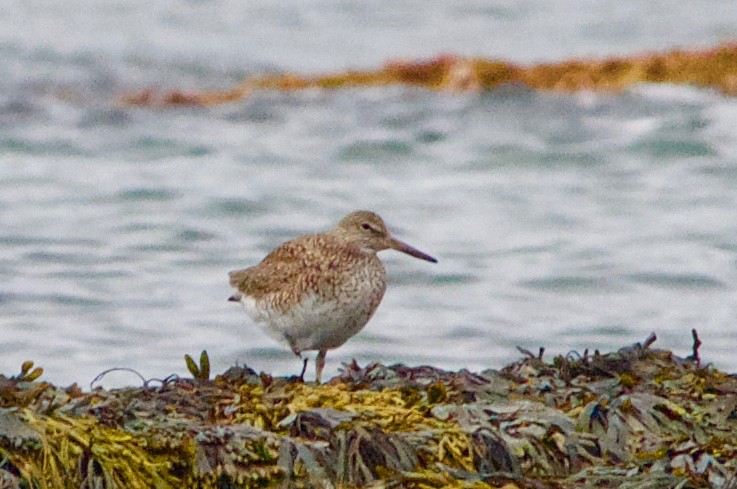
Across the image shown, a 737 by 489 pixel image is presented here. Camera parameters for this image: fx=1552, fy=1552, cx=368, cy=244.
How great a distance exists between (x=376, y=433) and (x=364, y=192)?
338 inches

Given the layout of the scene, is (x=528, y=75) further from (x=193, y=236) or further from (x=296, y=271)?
(x=296, y=271)

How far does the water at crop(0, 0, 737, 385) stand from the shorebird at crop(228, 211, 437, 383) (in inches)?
70.0

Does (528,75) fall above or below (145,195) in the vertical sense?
above

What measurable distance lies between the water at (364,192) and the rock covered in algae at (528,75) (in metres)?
0.16

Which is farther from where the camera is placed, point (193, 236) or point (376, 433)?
point (193, 236)

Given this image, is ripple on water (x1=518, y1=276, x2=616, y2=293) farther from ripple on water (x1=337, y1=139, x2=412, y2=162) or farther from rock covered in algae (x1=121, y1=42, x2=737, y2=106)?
rock covered in algae (x1=121, y1=42, x2=737, y2=106)

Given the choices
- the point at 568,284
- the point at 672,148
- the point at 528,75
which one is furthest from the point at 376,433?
the point at 528,75

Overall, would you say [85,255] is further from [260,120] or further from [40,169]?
[260,120]

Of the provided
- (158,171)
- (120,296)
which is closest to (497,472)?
(120,296)

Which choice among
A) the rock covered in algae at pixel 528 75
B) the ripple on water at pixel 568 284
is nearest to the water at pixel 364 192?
the ripple on water at pixel 568 284

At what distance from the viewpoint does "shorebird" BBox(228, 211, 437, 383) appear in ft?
19.1

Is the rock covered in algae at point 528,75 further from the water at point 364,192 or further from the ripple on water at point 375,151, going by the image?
the ripple on water at point 375,151

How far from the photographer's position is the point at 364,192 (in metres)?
12.6

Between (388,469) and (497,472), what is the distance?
0.29 metres
